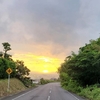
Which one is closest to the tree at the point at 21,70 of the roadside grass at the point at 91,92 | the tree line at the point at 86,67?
the tree line at the point at 86,67

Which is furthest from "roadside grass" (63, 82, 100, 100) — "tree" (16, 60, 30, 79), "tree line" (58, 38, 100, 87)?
"tree" (16, 60, 30, 79)

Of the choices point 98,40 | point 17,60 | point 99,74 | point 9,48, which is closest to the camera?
point 99,74

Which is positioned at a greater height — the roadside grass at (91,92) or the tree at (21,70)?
the tree at (21,70)

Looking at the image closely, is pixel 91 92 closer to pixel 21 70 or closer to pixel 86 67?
pixel 86 67

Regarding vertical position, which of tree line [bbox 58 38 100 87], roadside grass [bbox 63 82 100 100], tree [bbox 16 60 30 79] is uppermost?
tree [bbox 16 60 30 79]

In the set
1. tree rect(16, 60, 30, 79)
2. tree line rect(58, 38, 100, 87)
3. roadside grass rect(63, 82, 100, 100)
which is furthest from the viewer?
tree rect(16, 60, 30, 79)

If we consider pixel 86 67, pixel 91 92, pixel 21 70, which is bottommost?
pixel 91 92

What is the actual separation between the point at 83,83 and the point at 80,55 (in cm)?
526

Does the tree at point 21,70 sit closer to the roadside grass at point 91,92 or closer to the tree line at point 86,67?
the tree line at point 86,67

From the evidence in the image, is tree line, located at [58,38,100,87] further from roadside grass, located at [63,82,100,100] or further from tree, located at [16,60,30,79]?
tree, located at [16,60,30,79]

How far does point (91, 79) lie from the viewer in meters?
34.2

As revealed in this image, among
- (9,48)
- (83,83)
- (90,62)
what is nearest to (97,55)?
(90,62)

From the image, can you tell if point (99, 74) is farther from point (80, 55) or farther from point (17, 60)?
point (17, 60)

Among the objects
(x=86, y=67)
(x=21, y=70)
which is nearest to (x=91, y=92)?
(x=86, y=67)
